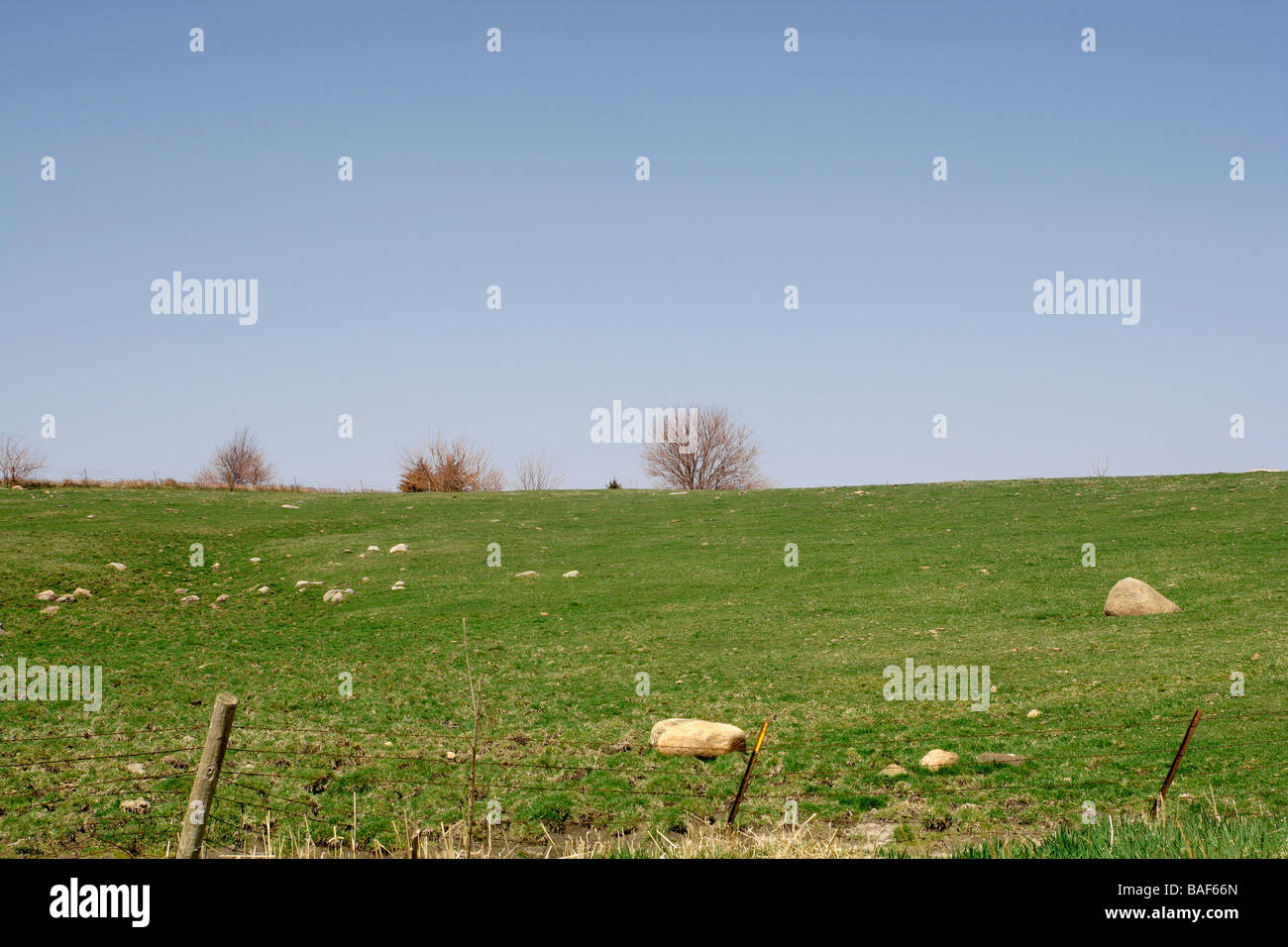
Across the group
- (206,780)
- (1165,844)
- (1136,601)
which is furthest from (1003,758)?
(1136,601)

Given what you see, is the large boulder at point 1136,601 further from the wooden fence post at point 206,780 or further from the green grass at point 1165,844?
the wooden fence post at point 206,780

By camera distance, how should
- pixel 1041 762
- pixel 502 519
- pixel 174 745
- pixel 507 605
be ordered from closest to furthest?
pixel 1041 762
pixel 174 745
pixel 507 605
pixel 502 519

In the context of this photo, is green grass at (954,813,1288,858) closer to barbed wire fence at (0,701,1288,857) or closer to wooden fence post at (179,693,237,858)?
barbed wire fence at (0,701,1288,857)

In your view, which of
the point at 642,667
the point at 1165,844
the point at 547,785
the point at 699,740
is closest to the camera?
the point at 1165,844

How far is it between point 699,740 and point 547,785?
8.35 feet

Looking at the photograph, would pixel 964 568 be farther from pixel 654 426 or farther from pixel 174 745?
pixel 654 426

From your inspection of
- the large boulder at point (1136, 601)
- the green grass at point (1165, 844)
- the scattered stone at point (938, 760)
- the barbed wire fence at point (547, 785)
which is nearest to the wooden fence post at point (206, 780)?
the barbed wire fence at point (547, 785)

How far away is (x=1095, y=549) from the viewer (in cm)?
3052

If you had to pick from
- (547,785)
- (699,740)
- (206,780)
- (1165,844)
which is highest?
(206,780)

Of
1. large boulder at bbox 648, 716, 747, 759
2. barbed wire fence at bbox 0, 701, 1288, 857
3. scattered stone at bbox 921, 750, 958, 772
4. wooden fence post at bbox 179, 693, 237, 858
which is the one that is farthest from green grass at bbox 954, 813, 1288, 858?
wooden fence post at bbox 179, 693, 237, 858

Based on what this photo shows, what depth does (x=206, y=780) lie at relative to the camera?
6367mm

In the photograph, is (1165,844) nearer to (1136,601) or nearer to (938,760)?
(938,760)
